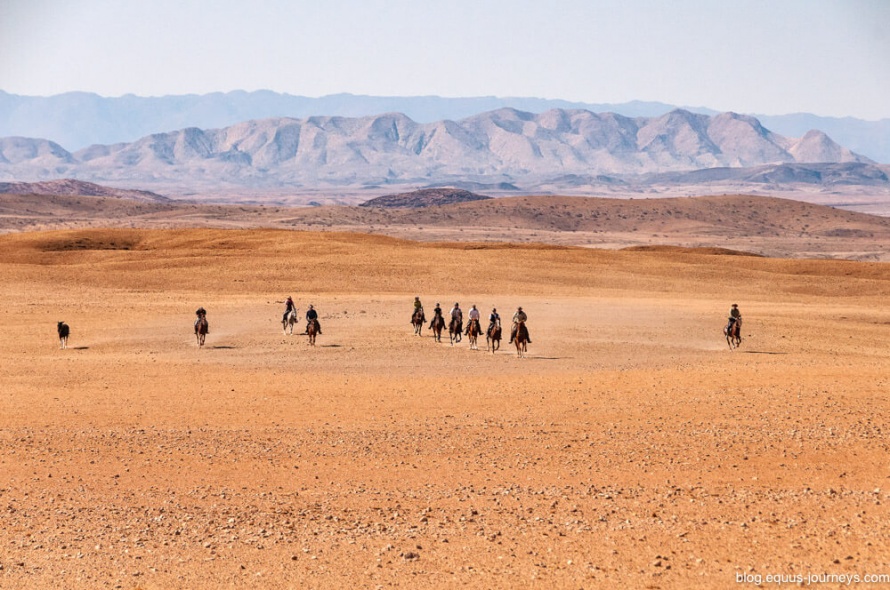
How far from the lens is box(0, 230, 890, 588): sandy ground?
44.9ft

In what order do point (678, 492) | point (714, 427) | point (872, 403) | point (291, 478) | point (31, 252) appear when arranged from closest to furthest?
point (678, 492) < point (291, 478) < point (714, 427) < point (872, 403) < point (31, 252)

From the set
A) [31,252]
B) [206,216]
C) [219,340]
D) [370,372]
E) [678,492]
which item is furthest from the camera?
[206,216]

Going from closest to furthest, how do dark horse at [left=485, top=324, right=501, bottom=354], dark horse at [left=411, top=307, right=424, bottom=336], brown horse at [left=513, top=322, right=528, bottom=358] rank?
brown horse at [left=513, top=322, right=528, bottom=358] < dark horse at [left=485, top=324, right=501, bottom=354] < dark horse at [left=411, top=307, right=424, bottom=336]

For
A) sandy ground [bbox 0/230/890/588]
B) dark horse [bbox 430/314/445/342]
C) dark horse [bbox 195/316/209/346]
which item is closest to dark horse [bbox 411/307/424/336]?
sandy ground [bbox 0/230/890/588]

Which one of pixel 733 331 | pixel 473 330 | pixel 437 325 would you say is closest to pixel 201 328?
pixel 437 325

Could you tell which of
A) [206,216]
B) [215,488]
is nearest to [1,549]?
[215,488]

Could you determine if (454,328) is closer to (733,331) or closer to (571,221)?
(733,331)

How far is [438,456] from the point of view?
18.8 meters

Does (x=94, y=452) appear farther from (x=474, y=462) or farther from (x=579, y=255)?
(x=579, y=255)

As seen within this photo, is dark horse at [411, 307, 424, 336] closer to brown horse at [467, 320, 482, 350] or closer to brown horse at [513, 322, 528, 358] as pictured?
brown horse at [467, 320, 482, 350]

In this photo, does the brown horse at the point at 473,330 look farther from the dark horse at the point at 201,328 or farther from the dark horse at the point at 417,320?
the dark horse at the point at 201,328

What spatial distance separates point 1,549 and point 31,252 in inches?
2352

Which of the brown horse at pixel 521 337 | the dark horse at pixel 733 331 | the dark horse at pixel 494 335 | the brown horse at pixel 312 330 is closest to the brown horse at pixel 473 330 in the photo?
the dark horse at pixel 494 335

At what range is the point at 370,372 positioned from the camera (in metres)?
29.0
